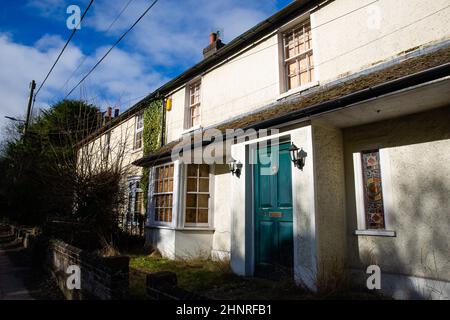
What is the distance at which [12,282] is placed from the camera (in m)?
6.57

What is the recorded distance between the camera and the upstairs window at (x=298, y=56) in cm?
745

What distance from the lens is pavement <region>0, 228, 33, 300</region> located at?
5586mm

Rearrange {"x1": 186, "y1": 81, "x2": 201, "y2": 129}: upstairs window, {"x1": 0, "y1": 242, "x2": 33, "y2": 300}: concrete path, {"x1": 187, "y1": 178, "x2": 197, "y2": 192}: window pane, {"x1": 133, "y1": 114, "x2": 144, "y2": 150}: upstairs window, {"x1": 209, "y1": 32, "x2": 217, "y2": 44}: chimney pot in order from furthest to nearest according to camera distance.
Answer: {"x1": 133, "y1": 114, "x2": 144, "y2": 150}: upstairs window
{"x1": 209, "y1": 32, "x2": 217, "y2": 44}: chimney pot
{"x1": 186, "y1": 81, "x2": 201, "y2": 129}: upstairs window
{"x1": 187, "y1": 178, "x2": 197, "y2": 192}: window pane
{"x1": 0, "y1": 242, "x2": 33, "y2": 300}: concrete path

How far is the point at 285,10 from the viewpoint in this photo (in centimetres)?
758

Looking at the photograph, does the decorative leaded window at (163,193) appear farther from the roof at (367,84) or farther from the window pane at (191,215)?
the roof at (367,84)

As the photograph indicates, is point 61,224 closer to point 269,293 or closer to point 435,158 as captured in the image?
point 269,293

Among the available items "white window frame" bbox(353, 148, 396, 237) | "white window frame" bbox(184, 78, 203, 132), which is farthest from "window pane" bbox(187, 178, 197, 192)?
"white window frame" bbox(353, 148, 396, 237)

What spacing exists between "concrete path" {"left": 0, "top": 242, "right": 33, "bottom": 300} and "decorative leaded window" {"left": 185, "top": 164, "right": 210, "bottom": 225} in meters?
Answer: 4.25

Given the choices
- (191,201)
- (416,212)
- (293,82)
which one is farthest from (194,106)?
(416,212)

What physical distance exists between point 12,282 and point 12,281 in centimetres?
10

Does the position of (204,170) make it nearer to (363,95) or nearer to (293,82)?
(293,82)

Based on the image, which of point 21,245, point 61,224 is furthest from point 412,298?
point 21,245

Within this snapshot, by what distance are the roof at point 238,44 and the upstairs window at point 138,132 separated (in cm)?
109

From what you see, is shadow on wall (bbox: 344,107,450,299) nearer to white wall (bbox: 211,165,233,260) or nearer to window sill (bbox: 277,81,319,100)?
window sill (bbox: 277,81,319,100)
